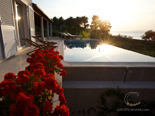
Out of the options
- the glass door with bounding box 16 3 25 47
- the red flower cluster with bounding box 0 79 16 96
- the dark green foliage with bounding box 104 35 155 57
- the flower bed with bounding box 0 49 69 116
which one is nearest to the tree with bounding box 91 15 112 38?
the dark green foliage with bounding box 104 35 155 57

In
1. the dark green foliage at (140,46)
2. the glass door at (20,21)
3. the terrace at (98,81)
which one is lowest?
the terrace at (98,81)

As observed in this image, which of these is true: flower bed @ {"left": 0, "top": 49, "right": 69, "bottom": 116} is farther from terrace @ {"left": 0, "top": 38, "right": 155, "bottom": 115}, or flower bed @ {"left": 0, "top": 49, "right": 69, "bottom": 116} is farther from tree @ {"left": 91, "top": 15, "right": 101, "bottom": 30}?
tree @ {"left": 91, "top": 15, "right": 101, "bottom": 30}

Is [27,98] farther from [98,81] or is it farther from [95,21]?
[95,21]

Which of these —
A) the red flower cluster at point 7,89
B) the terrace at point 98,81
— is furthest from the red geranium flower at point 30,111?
the terrace at point 98,81

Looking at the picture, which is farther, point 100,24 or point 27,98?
point 100,24

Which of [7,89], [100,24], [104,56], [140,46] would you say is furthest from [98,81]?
[100,24]

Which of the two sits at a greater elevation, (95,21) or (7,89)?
(95,21)

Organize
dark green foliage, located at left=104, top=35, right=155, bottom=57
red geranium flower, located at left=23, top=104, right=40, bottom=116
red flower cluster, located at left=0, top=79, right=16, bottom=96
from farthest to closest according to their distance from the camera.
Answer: dark green foliage, located at left=104, top=35, right=155, bottom=57, red flower cluster, located at left=0, top=79, right=16, bottom=96, red geranium flower, located at left=23, top=104, right=40, bottom=116

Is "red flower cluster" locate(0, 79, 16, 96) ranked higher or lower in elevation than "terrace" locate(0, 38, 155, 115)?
higher

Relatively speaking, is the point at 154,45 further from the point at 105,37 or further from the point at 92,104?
the point at 92,104

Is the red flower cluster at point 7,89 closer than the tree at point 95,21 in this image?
Yes

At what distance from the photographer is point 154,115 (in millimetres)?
3715

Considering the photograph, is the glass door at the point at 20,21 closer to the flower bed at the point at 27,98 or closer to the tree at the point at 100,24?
the flower bed at the point at 27,98

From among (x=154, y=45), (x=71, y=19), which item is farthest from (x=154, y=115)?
(x=71, y=19)
